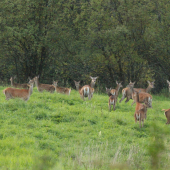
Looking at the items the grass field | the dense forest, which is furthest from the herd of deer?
the dense forest

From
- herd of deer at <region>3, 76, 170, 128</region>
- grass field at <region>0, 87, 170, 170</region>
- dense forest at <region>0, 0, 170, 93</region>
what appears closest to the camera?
grass field at <region>0, 87, 170, 170</region>

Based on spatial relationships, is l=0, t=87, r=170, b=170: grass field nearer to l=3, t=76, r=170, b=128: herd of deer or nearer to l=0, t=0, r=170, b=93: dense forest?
l=3, t=76, r=170, b=128: herd of deer

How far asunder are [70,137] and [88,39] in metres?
12.9

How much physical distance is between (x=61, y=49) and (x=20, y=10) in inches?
152

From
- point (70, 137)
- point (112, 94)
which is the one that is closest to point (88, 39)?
point (112, 94)

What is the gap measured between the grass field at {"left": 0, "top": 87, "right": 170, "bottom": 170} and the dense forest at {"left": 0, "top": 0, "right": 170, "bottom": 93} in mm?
8615

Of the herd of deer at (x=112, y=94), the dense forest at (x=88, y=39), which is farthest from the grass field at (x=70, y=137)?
the dense forest at (x=88, y=39)

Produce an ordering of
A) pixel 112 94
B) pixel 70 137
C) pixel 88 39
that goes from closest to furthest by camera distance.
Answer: pixel 70 137
pixel 112 94
pixel 88 39

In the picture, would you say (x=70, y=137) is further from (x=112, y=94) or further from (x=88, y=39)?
(x=88, y=39)

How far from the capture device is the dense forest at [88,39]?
63.3 ft

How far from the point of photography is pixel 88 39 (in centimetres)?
1983

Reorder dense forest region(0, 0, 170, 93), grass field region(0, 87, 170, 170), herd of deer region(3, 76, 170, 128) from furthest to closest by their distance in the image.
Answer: dense forest region(0, 0, 170, 93), herd of deer region(3, 76, 170, 128), grass field region(0, 87, 170, 170)

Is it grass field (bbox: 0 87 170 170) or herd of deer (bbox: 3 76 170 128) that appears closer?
grass field (bbox: 0 87 170 170)

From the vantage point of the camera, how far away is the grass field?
5.41 meters
